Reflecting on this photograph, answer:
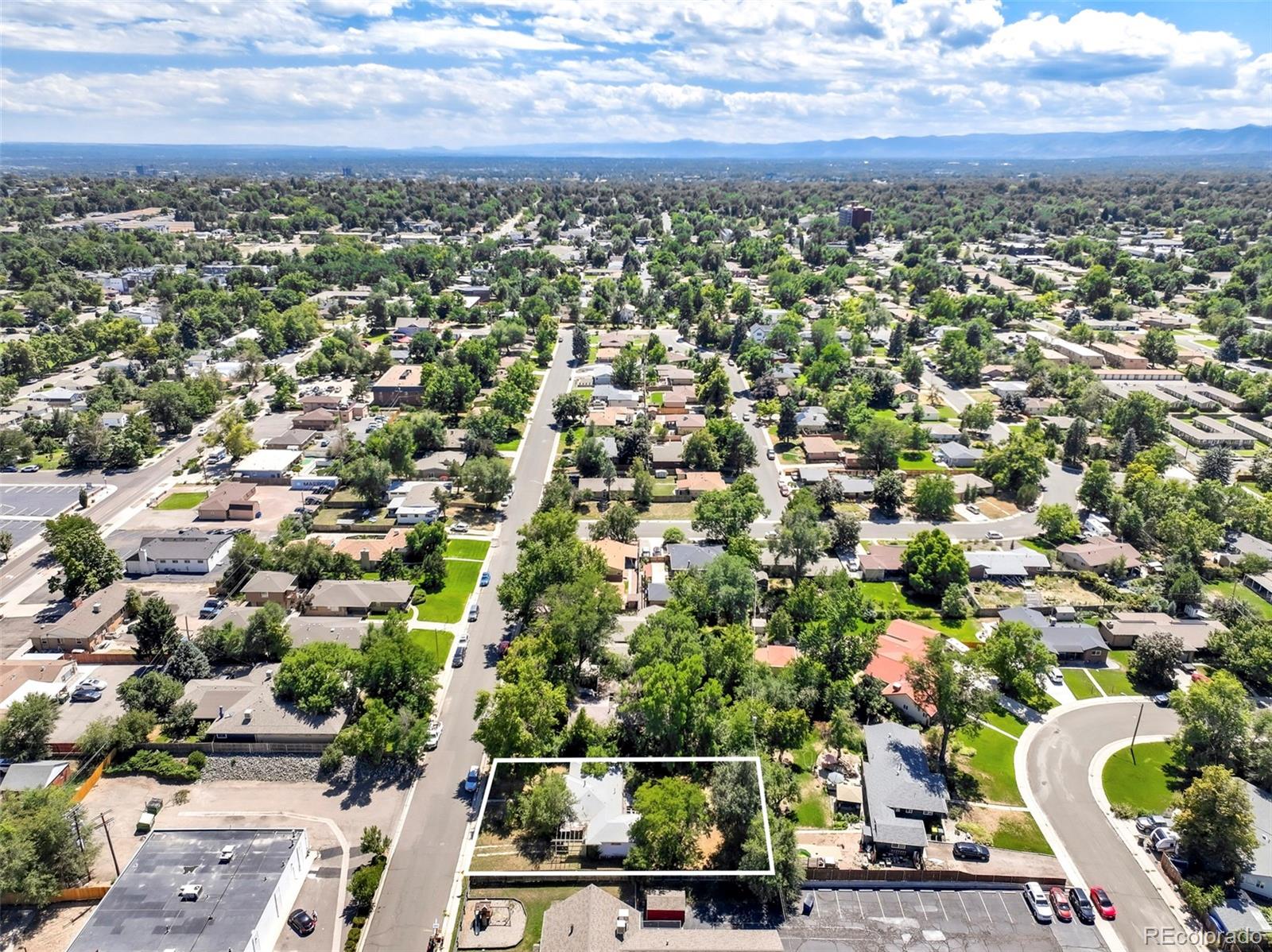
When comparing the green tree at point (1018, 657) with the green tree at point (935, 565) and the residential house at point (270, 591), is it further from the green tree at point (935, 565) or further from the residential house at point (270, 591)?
the residential house at point (270, 591)

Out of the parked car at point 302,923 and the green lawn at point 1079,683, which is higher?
the parked car at point 302,923

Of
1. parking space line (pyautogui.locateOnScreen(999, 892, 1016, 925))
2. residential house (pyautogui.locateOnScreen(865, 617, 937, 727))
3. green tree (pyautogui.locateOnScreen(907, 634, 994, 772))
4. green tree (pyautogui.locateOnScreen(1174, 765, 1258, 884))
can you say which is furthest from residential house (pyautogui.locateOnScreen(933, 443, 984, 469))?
parking space line (pyautogui.locateOnScreen(999, 892, 1016, 925))

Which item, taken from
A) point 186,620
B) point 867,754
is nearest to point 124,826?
point 186,620

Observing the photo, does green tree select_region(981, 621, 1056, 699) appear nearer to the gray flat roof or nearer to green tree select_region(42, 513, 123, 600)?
the gray flat roof

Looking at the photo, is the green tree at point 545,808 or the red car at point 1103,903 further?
the green tree at point 545,808

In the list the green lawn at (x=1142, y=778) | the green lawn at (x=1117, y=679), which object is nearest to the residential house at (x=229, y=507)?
the green lawn at (x=1142, y=778)

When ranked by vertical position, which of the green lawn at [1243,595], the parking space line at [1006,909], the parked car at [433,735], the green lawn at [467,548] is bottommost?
the parking space line at [1006,909]

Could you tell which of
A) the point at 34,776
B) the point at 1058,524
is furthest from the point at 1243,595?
the point at 34,776
